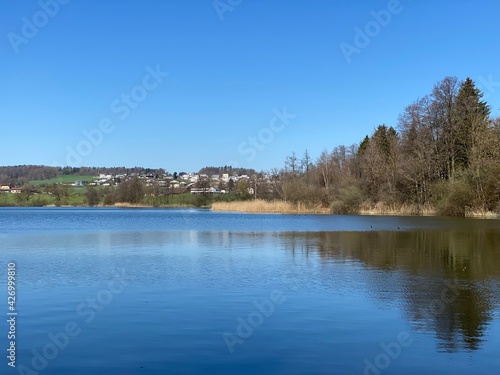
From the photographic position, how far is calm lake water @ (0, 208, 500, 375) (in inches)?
302

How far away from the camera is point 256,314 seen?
10.4 m

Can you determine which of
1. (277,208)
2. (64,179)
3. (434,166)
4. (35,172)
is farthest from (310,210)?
(35,172)

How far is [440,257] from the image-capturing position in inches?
766

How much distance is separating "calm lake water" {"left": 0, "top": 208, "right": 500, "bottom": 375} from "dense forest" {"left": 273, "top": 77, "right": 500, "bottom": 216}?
31564 mm

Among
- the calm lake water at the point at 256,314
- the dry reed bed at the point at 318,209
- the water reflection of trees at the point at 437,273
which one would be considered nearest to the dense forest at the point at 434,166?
the dry reed bed at the point at 318,209

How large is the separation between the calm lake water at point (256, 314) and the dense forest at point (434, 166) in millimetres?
31564

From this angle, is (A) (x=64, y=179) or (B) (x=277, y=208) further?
(A) (x=64, y=179)

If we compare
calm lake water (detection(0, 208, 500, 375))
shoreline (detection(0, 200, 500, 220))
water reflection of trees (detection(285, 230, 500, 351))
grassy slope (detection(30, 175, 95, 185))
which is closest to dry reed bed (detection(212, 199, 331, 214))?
shoreline (detection(0, 200, 500, 220))

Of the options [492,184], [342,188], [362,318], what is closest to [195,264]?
[362,318]

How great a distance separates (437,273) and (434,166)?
143 feet

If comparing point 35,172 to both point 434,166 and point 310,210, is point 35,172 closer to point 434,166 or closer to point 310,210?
point 310,210

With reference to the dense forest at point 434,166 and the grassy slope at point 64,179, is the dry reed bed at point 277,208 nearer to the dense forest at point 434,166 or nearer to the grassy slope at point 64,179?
the dense forest at point 434,166

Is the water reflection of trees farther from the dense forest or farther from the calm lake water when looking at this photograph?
the dense forest

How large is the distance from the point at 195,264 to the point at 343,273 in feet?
16.7
